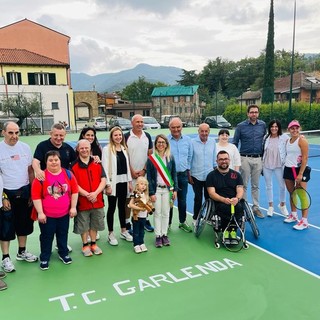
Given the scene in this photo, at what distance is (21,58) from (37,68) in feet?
5.62

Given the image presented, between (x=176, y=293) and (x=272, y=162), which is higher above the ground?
(x=272, y=162)

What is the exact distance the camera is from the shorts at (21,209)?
4.04 meters

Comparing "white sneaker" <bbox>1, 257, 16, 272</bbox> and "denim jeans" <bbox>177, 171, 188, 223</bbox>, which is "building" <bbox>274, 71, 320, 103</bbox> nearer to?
"denim jeans" <bbox>177, 171, 188, 223</bbox>

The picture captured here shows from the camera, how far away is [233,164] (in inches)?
211

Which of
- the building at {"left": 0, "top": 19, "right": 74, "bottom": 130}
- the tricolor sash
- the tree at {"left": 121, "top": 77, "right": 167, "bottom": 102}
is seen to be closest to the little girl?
the tricolor sash

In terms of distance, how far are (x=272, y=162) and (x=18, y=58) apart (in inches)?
1261

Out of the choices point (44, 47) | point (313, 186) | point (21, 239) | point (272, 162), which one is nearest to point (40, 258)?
point (21, 239)

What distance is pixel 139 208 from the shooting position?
4504 mm

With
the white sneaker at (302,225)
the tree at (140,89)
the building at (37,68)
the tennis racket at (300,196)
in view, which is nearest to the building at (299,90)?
the building at (37,68)

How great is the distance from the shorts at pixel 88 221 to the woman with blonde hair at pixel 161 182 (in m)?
0.74

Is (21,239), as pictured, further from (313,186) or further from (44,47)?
(44,47)

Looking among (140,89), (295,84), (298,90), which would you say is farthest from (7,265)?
(140,89)

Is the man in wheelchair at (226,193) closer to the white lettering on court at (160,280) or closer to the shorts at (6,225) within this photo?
the white lettering on court at (160,280)

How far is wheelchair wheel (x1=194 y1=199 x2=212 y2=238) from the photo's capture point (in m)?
4.94
